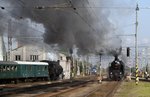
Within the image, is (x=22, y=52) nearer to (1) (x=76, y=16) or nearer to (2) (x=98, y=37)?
(2) (x=98, y=37)

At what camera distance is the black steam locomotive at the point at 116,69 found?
63.1 metres

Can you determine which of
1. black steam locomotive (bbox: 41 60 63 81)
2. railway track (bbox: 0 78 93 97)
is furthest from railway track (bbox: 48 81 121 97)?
black steam locomotive (bbox: 41 60 63 81)

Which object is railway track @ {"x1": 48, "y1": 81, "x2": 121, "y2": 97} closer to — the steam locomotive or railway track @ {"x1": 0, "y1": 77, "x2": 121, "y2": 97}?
railway track @ {"x1": 0, "y1": 77, "x2": 121, "y2": 97}

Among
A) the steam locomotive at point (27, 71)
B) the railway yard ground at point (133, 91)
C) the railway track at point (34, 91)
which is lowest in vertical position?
the railway yard ground at point (133, 91)

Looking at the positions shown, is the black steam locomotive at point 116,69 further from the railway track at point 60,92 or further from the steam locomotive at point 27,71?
the railway track at point 60,92

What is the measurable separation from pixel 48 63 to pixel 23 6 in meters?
38.5

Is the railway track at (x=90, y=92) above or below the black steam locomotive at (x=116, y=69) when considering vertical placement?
below

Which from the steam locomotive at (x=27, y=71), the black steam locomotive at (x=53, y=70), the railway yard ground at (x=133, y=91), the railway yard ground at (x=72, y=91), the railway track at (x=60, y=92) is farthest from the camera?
the black steam locomotive at (x=53, y=70)

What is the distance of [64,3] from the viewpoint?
3011 centimetres

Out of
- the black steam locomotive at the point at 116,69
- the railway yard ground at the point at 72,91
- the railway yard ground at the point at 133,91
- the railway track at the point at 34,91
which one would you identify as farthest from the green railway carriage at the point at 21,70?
the railway yard ground at the point at 133,91

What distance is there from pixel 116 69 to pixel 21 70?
56.1ft

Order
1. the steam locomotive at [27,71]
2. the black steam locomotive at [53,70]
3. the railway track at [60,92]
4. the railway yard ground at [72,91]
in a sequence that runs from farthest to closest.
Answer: the black steam locomotive at [53,70], the steam locomotive at [27,71], the railway yard ground at [72,91], the railway track at [60,92]

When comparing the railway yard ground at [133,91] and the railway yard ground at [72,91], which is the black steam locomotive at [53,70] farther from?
the railway yard ground at [133,91]

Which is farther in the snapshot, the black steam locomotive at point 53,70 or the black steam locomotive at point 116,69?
the black steam locomotive at point 53,70
